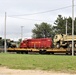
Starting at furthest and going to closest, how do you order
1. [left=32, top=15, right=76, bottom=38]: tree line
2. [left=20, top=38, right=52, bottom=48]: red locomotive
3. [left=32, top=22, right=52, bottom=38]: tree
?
[left=32, top=22, right=52, bottom=38]: tree < [left=32, top=15, right=76, bottom=38]: tree line < [left=20, top=38, right=52, bottom=48]: red locomotive

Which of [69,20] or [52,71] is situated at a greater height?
[69,20]

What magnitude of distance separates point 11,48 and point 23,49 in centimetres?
461

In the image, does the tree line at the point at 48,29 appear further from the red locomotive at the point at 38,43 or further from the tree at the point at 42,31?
the red locomotive at the point at 38,43

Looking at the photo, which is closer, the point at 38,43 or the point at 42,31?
the point at 38,43

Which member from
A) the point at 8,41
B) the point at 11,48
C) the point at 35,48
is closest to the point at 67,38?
the point at 35,48

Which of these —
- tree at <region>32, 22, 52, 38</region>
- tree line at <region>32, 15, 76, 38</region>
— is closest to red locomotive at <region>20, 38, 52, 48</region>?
tree line at <region>32, 15, 76, 38</region>

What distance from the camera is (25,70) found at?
19.6 metres

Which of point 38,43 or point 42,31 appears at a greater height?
point 42,31

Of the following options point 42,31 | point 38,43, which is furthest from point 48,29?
point 38,43

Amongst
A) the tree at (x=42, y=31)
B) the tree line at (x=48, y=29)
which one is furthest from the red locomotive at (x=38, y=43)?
the tree at (x=42, y=31)

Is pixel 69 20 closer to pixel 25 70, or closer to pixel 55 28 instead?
pixel 55 28

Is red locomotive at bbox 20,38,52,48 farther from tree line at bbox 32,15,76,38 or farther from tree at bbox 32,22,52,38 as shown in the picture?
tree at bbox 32,22,52,38

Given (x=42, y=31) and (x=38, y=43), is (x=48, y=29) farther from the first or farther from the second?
(x=38, y=43)

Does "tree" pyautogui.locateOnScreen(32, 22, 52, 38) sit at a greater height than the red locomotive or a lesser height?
greater
